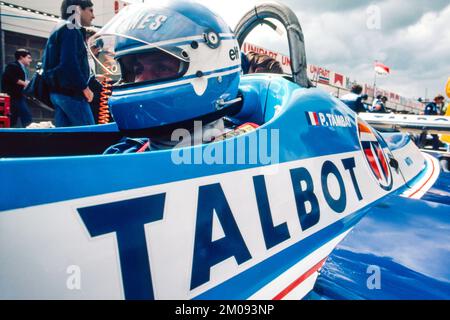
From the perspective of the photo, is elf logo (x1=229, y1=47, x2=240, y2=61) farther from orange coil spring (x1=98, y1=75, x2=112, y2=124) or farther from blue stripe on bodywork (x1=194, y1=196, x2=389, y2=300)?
orange coil spring (x1=98, y1=75, x2=112, y2=124)

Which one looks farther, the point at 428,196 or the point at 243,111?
the point at 243,111

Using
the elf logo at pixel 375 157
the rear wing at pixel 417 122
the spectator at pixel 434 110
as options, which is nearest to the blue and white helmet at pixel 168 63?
the elf logo at pixel 375 157

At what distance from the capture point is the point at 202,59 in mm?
1236

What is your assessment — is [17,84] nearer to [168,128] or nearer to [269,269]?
[168,128]

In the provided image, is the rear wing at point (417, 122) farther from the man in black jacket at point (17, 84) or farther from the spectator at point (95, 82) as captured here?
the man in black jacket at point (17, 84)

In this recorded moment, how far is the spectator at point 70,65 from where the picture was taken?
237cm

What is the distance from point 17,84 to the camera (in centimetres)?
438

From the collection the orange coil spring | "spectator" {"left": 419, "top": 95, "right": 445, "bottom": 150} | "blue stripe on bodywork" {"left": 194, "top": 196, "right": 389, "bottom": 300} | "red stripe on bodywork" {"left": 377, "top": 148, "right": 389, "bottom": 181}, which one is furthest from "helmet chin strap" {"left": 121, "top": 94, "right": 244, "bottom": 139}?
"spectator" {"left": 419, "top": 95, "right": 445, "bottom": 150}

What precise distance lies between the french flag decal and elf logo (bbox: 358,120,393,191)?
374 mm

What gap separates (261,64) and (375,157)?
133cm

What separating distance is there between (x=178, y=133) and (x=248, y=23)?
1009mm

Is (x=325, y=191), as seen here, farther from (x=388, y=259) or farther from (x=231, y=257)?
(x=231, y=257)

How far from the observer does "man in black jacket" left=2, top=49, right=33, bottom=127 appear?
4.27 m
